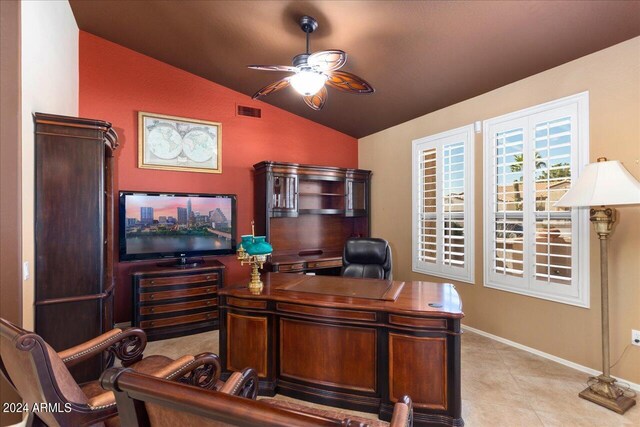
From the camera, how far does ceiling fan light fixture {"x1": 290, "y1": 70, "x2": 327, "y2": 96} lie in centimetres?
234

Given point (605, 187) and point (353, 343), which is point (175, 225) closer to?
point (353, 343)

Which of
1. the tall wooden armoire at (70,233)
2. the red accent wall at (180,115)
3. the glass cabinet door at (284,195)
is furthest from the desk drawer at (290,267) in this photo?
the tall wooden armoire at (70,233)

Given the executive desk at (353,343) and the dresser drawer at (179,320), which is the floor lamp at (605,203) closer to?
the executive desk at (353,343)

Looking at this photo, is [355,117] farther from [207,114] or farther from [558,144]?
[558,144]

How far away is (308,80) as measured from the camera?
2354 mm

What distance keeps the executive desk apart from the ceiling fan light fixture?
1.59 metres

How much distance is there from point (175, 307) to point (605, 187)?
13.8 ft

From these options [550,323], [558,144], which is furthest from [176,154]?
[550,323]

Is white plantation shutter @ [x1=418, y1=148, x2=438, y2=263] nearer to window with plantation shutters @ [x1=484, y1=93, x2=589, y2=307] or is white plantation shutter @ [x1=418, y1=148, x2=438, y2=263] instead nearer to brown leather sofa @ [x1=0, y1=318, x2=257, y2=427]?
window with plantation shutters @ [x1=484, y1=93, x2=589, y2=307]

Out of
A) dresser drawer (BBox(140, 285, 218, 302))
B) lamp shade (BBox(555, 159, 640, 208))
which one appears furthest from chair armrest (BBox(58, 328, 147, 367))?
lamp shade (BBox(555, 159, 640, 208))

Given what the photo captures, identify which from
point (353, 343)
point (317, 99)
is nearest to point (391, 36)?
point (317, 99)

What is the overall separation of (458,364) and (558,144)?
2.32m

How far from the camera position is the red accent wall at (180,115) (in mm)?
3744

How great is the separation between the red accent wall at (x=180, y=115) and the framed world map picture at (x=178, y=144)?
3.1 inches
